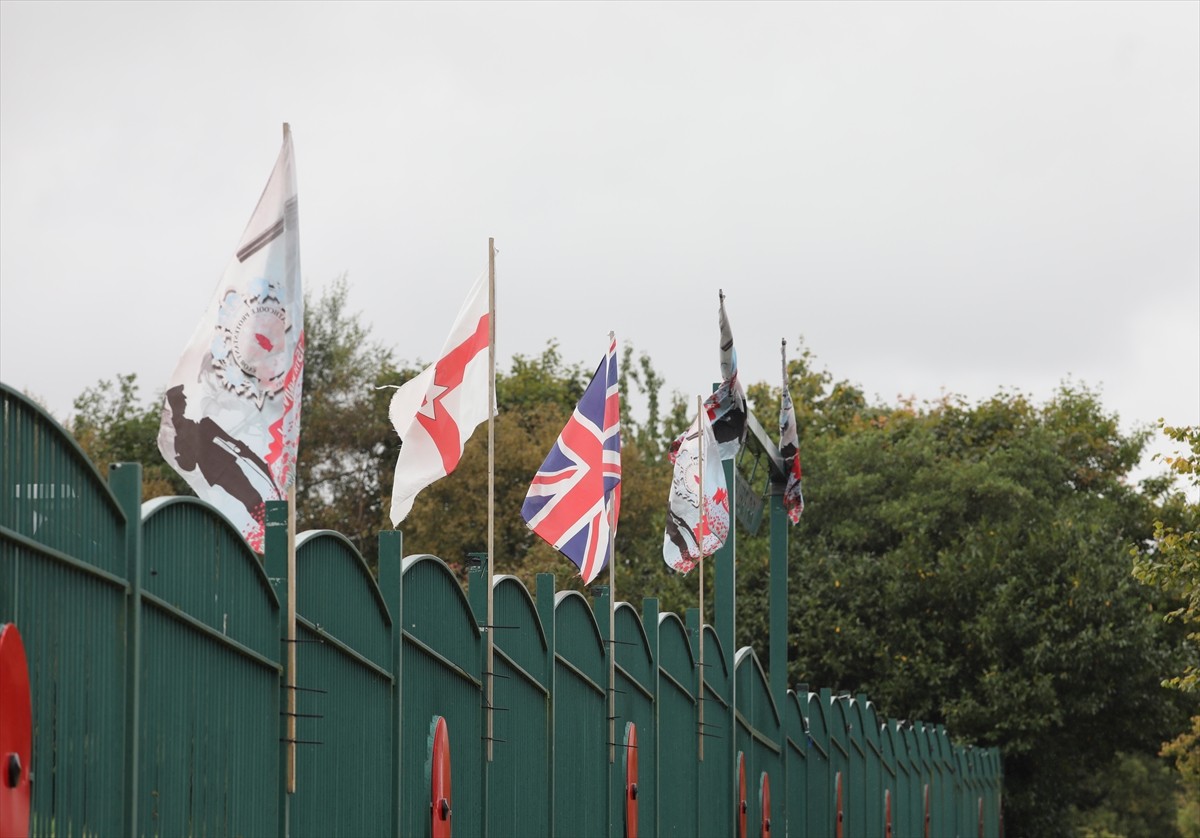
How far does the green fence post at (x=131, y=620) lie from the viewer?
23.3 ft

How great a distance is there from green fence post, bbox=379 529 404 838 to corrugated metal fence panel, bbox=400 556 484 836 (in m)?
0.13

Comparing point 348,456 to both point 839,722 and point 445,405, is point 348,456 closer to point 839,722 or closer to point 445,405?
point 839,722

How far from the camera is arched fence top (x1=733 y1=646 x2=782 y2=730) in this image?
19031 mm

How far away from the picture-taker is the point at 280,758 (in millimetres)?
8852

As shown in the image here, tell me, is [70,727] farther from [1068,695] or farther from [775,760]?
[1068,695]

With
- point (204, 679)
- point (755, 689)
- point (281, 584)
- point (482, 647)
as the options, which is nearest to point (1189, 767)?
point (755, 689)

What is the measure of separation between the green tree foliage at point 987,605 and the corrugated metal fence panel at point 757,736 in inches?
660

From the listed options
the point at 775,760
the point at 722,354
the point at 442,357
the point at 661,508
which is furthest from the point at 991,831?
the point at 442,357

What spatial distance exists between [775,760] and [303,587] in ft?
40.2

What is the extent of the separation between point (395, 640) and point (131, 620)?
3.17m

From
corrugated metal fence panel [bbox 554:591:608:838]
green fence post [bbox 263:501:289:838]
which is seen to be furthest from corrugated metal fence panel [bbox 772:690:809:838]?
green fence post [bbox 263:501:289:838]

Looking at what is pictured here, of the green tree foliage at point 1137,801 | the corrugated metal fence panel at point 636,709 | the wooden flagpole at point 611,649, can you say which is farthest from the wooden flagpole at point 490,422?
the green tree foliage at point 1137,801

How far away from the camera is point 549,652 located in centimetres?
1305

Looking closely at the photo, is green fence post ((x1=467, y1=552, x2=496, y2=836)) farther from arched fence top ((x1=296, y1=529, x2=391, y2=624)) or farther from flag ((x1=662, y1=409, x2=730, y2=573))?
flag ((x1=662, y1=409, x2=730, y2=573))
